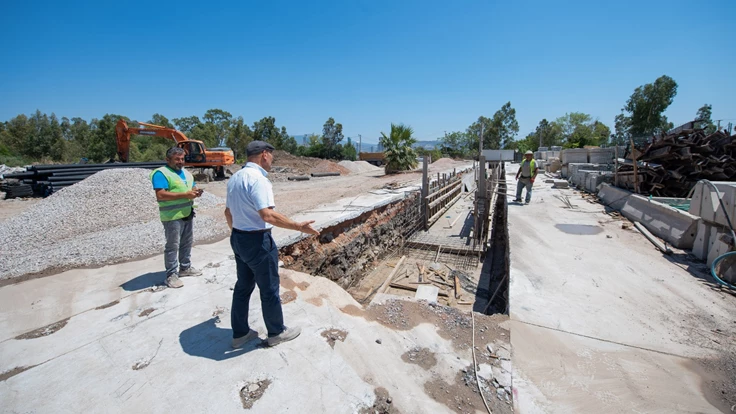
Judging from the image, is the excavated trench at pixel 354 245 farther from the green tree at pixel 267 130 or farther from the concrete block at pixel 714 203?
the green tree at pixel 267 130

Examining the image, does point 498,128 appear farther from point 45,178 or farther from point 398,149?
point 45,178

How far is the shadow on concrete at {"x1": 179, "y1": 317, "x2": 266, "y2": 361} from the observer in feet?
8.14

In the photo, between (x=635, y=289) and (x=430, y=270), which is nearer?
(x=635, y=289)

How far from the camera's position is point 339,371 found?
7.80 ft

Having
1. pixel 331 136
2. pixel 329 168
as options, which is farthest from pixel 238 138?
pixel 329 168

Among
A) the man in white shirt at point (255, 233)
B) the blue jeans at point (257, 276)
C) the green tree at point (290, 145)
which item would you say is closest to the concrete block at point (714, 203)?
the man in white shirt at point (255, 233)

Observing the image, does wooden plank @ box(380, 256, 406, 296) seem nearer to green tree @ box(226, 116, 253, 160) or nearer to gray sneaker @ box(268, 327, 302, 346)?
gray sneaker @ box(268, 327, 302, 346)

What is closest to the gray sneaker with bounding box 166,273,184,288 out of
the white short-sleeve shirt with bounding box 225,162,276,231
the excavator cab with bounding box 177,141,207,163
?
the white short-sleeve shirt with bounding box 225,162,276,231

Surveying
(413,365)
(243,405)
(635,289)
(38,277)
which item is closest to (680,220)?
(635,289)

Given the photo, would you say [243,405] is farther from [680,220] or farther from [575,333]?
[680,220]

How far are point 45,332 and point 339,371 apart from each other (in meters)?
2.62

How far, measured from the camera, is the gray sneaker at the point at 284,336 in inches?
101

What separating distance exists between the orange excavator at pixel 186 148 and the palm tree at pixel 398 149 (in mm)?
9132

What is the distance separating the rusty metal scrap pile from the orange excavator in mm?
16242
